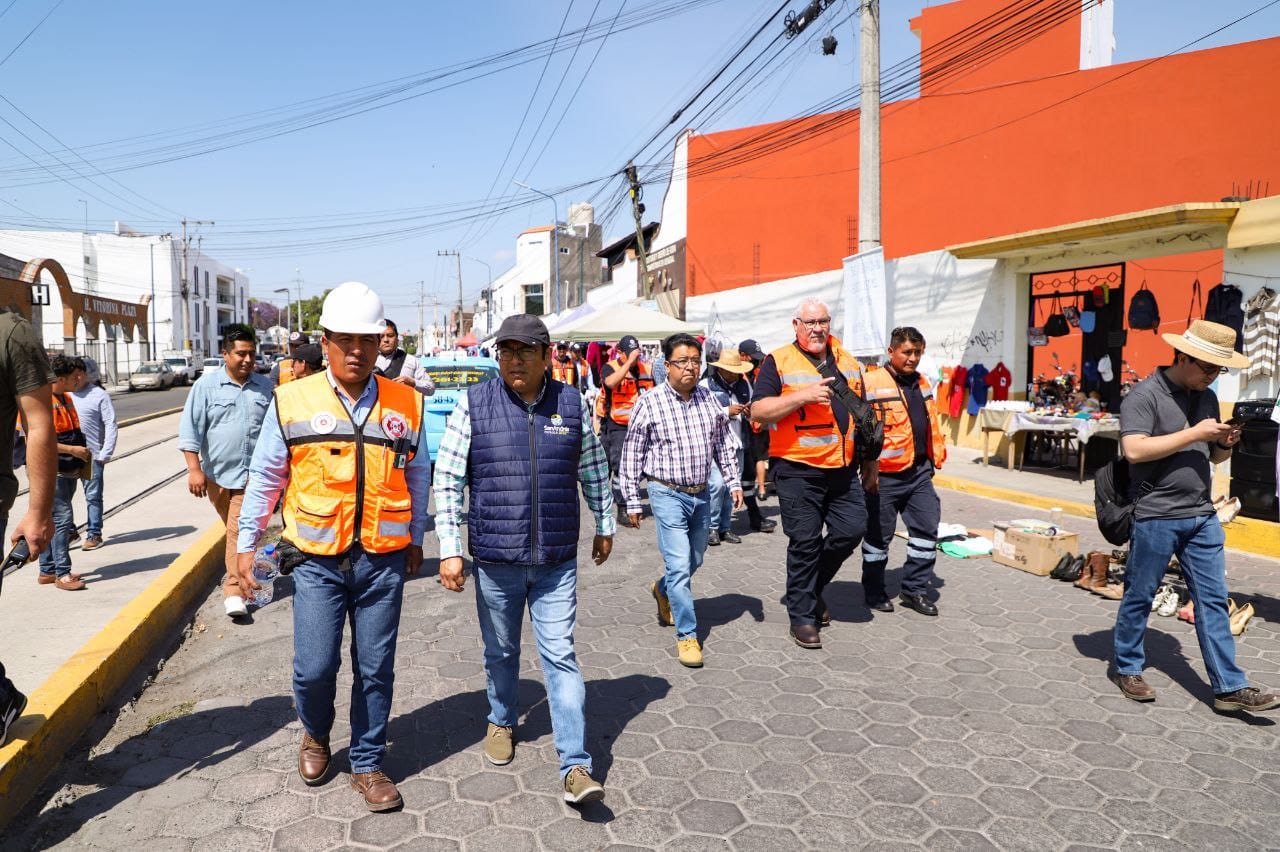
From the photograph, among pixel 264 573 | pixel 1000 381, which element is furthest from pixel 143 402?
pixel 264 573

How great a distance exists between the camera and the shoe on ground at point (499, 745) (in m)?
3.57

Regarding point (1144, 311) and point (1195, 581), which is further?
point (1144, 311)

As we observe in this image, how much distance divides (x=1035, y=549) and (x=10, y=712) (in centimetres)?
673

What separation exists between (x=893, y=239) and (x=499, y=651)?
1898cm

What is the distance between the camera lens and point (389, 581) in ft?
10.8

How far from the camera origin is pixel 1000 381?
13.1 metres

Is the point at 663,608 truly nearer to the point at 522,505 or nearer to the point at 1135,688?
the point at 522,505

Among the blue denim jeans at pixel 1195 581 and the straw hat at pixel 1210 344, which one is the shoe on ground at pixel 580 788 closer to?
the blue denim jeans at pixel 1195 581

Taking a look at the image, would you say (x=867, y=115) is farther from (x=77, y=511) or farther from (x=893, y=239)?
(x=77, y=511)

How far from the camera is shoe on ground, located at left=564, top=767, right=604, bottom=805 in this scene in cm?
308

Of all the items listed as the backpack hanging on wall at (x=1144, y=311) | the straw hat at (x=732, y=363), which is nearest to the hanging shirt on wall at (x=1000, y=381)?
the backpack hanging on wall at (x=1144, y=311)

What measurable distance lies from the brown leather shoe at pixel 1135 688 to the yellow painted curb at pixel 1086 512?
7.99 feet

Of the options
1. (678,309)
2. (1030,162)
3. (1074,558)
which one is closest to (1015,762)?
(1074,558)

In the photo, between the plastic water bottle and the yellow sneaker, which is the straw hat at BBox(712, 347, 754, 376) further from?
the plastic water bottle
